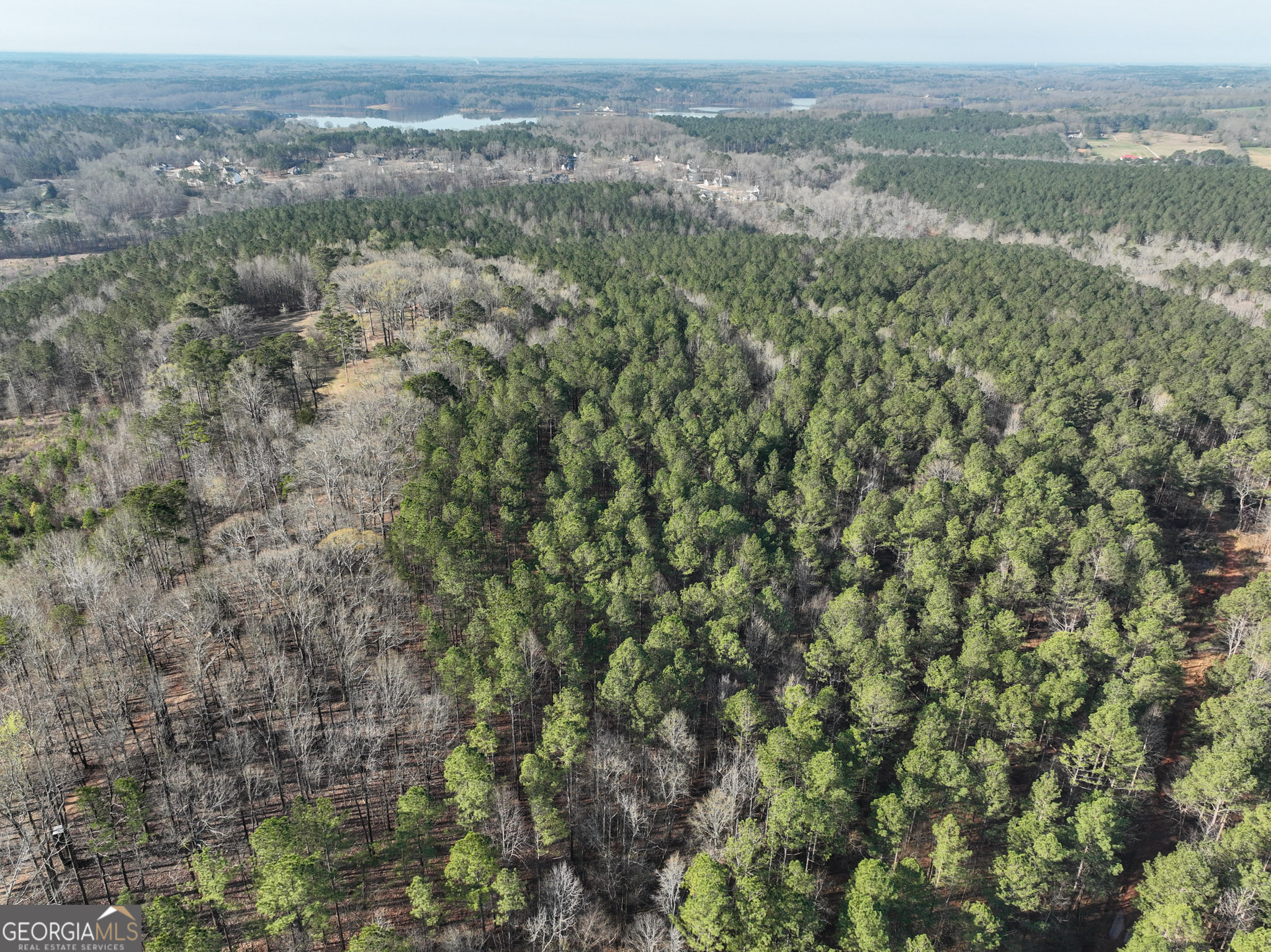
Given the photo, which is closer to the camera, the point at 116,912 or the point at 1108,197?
the point at 116,912

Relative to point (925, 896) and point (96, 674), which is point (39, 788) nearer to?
point (96, 674)

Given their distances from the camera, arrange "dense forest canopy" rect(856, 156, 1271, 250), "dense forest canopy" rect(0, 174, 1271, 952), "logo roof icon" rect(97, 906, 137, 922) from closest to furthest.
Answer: "logo roof icon" rect(97, 906, 137, 922) < "dense forest canopy" rect(0, 174, 1271, 952) < "dense forest canopy" rect(856, 156, 1271, 250)

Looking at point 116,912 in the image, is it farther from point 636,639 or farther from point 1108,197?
point 1108,197

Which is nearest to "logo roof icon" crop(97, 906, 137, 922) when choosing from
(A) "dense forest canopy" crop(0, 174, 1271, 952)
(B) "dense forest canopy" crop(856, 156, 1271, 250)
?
(A) "dense forest canopy" crop(0, 174, 1271, 952)

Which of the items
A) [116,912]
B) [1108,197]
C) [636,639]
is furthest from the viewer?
[1108,197]

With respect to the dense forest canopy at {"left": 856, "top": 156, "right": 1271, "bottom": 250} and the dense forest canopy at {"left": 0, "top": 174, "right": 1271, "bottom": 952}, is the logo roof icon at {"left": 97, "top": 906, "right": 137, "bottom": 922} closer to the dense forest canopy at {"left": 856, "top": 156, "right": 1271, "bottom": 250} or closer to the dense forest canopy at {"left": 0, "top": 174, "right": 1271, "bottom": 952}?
the dense forest canopy at {"left": 0, "top": 174, "right": 1271, "bottom": 952}

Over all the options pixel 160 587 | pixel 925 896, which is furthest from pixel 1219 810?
pixel 160 587

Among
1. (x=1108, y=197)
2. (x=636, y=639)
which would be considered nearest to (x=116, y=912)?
(x=636, y=639)

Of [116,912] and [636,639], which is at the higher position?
[116,912]
